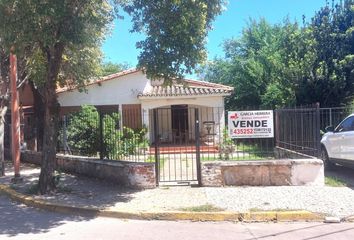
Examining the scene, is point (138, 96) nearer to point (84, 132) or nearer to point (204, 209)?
point (84, 132)

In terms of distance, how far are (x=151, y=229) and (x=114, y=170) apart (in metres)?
4.45

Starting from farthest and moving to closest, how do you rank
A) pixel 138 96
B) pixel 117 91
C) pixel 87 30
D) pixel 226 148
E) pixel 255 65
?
pixel 255 65
pixel 117 91
pixel 138 96
pixel 226 148
pixel 87 30

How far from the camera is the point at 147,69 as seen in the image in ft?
36.8

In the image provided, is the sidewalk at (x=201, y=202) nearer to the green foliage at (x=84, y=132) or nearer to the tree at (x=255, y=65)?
the green foliage at (x=84, y=132)

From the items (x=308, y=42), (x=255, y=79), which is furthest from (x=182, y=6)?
(x=255, y=79)

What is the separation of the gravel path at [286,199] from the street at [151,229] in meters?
0.76

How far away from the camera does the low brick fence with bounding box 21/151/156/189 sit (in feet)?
40.0

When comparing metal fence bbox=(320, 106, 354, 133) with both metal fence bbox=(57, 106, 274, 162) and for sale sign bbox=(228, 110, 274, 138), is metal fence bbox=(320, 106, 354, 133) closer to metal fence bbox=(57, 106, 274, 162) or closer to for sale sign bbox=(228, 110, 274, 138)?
metal fence bbox=(57, 106, 274, 162)

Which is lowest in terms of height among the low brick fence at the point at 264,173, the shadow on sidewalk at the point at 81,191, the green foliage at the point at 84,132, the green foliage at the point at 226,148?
the shadow on sidewalk at the point at 81,191

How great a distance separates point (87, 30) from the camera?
11.9 m

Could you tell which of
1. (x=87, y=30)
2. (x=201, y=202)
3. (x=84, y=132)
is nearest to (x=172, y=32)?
(x=87, y=30)

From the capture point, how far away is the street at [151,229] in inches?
319

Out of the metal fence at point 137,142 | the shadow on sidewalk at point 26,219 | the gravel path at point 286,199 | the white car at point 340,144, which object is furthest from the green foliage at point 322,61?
the shadow on sidewalk at point 26,219

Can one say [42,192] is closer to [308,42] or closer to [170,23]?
[170,23]
